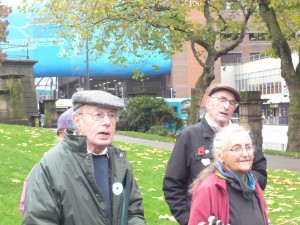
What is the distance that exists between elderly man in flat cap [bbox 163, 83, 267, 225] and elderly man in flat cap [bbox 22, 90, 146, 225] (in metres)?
0.93

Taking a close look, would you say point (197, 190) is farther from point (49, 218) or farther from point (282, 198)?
point (282, 198)

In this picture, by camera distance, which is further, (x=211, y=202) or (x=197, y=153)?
(x=197, y=153)

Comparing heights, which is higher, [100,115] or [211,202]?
[100,115]

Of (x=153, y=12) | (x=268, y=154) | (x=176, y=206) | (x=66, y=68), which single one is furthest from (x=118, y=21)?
(x=66, y=68)

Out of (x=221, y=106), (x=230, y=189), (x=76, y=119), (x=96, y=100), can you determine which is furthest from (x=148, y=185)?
(x=96, y=100)

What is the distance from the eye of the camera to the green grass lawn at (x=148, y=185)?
795 cm

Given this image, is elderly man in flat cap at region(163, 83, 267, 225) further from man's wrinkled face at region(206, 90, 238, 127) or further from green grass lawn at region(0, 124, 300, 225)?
green grass lawn at region(0, 124, 300, 225)

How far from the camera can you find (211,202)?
3.57 m

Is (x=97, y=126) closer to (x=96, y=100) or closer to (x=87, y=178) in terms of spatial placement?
(x=96, y=100)

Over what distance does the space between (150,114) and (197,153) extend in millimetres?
25687

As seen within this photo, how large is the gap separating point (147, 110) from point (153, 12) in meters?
8.88

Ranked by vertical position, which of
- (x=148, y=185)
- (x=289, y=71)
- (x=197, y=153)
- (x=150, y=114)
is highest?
(x=289, y=71)

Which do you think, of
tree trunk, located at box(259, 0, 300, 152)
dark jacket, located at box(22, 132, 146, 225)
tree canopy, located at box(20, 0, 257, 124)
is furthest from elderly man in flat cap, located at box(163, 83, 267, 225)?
tree canopy, located at box(20, 0, 257, 124)

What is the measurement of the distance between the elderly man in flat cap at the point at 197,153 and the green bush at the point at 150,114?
82.7ft
